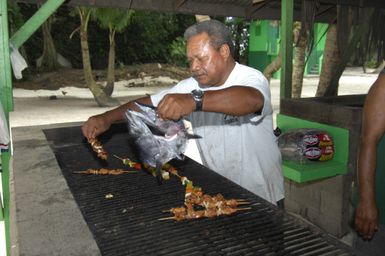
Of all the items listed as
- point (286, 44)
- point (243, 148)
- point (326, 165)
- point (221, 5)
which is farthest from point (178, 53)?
point (243, 148)

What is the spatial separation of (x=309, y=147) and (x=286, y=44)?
175cm

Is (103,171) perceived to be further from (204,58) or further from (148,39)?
(148,39)

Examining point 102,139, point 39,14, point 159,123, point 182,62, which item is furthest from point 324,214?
point 182,62

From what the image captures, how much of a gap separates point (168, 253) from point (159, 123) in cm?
81

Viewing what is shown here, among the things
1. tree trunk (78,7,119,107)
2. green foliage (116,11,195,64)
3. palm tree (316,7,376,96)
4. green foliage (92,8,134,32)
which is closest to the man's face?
palm tree (316,7,376,96)

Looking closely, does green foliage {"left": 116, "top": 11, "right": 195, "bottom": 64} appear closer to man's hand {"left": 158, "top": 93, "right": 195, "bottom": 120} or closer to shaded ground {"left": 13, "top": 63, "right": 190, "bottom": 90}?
shaded ground {"left": 13, "top": 63, "right": 190, "bottom": 90}

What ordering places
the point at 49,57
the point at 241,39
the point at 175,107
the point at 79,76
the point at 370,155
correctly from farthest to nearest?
the point at 241,39, the point at 49,57, the point at 79,76, the point at 370,155, the point at 175,107

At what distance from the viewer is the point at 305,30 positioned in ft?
18.6

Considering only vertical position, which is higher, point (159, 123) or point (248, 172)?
point (159, 123)

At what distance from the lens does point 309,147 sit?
13.3 feet

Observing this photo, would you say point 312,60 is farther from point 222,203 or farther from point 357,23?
point 222,203

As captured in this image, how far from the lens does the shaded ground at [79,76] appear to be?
17047mm

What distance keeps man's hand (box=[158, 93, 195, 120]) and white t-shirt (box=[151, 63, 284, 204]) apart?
24.1 inches

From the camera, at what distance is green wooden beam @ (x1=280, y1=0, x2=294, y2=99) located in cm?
497
